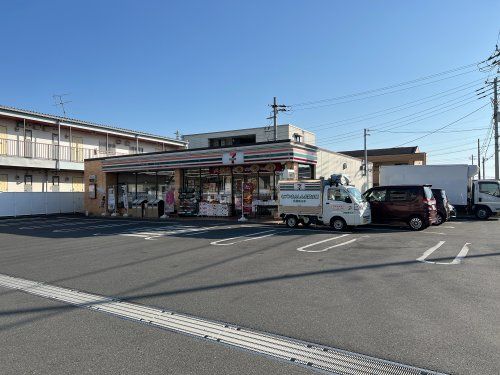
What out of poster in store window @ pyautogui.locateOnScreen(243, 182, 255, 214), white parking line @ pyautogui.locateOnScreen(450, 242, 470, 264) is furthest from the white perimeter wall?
white parking line @ pyautogui.locateOnScreen(450, 242, 470, 264)

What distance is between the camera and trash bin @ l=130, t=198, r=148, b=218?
80.9 feet

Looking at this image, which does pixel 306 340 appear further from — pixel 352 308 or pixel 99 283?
pixel 99 283

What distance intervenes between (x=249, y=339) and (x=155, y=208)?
20.5 meters

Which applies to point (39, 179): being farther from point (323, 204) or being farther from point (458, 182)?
point (458, 182)

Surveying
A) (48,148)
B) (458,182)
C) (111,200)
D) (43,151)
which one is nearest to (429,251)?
(458,182)

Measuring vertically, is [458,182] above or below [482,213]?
above

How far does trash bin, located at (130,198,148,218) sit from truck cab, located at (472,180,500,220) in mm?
19940

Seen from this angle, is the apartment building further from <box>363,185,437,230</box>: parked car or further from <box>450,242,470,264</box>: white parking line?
<box>450,242,470,264</box>: white parking line

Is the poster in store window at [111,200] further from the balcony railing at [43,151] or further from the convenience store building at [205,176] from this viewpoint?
the balcony railing at [43,151]

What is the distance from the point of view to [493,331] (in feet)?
15.0

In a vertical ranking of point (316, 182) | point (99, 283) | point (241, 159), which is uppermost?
point (241, 159)

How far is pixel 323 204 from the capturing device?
1578 centimetres

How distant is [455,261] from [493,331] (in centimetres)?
477

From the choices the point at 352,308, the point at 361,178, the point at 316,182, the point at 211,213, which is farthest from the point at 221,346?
the point at 361,178
